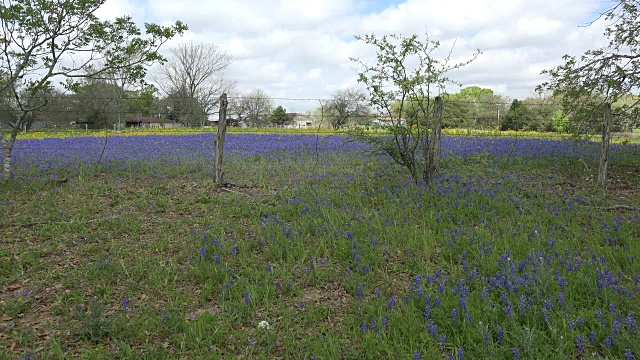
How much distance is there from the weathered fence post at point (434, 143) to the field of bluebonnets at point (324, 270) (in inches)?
16.1

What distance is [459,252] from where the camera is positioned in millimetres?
4602

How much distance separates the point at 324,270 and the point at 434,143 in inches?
181

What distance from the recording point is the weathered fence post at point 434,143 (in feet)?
25.8

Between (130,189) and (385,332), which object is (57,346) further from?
(130,189)

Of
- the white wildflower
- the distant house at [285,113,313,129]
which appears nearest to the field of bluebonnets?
the white wildflower

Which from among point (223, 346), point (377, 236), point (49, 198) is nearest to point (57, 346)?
point (223, 346)

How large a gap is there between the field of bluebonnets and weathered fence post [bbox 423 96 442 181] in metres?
0.41

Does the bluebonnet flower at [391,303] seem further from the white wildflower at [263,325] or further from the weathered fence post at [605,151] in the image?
the weathered fence post at [605,151]

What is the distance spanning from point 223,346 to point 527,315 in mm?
2470

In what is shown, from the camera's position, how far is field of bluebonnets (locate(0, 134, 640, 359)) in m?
3.05

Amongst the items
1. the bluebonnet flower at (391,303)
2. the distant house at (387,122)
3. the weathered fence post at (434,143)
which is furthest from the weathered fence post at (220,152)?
the bluebonnet flower at (391,303)

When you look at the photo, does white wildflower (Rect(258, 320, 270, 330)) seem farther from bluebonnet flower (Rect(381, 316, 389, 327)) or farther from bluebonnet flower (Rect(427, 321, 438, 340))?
bluebonnet flower (Rect(427, 321, 438, 340))

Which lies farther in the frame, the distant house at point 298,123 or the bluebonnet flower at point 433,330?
the distant house at point 298,123

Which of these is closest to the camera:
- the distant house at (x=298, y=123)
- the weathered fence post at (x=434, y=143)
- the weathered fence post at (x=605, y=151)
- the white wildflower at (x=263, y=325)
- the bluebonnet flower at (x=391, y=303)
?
the white wildflower at (x=263, y=325)
